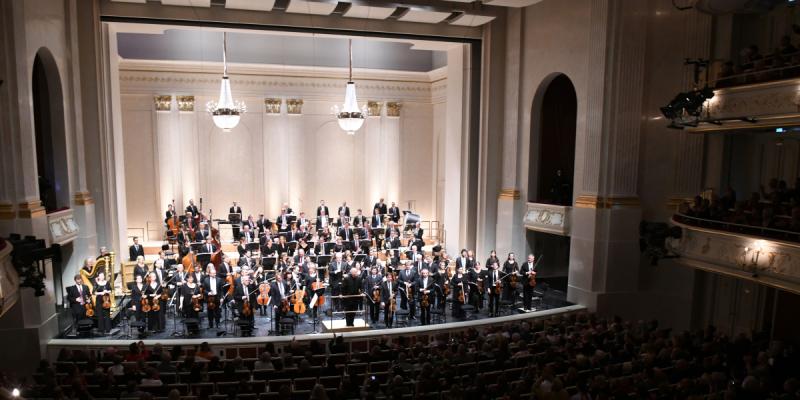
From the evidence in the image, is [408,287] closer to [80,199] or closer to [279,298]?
[279,298]

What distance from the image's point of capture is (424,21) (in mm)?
17500

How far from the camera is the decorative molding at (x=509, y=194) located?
57.7ft

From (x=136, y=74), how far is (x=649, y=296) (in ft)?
63.4

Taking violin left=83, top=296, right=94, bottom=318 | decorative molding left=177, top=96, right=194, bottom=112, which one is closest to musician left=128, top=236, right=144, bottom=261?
violin left=83, top=296, right=94, bottom=318

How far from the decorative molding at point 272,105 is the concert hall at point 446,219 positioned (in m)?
0.06

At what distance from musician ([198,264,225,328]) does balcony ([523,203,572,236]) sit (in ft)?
30.3

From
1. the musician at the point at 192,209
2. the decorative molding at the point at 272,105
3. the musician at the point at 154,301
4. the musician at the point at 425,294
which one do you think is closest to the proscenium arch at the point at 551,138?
the musician at the point at 425,294

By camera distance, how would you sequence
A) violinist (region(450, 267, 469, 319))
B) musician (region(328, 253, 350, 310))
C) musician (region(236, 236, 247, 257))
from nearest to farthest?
violinist (region(450, 267, 469, 319)) < musician (region(328, 253, 350, 310)) < musician (region(236, 236, 247, 257))

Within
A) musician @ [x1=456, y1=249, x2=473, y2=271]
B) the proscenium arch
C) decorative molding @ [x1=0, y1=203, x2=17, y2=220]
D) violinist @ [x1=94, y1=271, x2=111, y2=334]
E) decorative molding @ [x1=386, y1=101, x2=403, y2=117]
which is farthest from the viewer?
decorative molding @ [x1=386, y1=101, x2=403, y2=117]

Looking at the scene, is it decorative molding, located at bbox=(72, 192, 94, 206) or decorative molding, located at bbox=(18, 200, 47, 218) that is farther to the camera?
decorative molding, located at bbox=(72, 192, 94, 206)

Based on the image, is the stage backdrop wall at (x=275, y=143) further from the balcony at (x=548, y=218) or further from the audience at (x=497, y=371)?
the audience at (x=497, y=371)

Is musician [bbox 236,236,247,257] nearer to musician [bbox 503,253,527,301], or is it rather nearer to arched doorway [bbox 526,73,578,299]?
musician [bbox 503,253,527,301]

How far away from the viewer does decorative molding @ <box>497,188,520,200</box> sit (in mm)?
17594

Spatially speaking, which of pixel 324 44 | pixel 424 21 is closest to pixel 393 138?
pixel 324 44
